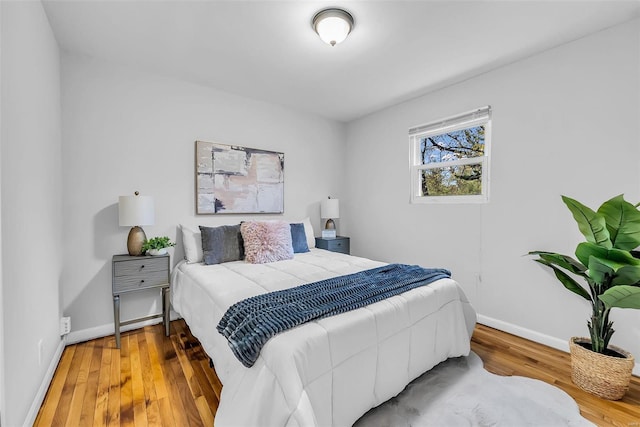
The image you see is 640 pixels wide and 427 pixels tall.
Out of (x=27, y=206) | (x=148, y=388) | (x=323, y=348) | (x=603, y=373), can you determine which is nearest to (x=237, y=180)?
(x=27, y=206)

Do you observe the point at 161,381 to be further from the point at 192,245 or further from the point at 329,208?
the point at 329,208

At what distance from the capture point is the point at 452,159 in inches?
121

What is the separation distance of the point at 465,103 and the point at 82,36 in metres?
3.43

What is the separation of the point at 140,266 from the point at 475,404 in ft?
8.64

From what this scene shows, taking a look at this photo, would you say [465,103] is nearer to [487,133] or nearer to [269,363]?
[487,133]

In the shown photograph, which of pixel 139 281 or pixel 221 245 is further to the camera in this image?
pixel 221 245

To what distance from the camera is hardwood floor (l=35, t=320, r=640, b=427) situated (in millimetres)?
1536

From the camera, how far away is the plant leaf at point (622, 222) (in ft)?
5.30

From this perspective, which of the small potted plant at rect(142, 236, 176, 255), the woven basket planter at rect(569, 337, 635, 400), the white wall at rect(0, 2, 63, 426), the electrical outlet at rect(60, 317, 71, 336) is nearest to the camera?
the white wall at rect(0, 2, 63, 426)

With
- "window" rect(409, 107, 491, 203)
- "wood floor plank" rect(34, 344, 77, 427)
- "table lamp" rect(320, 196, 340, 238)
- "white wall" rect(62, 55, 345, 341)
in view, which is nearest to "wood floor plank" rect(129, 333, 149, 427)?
"wood floor plank" rect(34, 344, 77, 427)

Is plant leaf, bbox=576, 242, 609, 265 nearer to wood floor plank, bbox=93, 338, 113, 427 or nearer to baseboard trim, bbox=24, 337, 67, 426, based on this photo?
wood floor plank, bbox=93, 338, 113, 427

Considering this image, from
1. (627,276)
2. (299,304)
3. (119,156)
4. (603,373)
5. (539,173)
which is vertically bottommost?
(603,373)

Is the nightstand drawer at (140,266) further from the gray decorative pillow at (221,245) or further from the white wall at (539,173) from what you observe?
the white wall at (539,173)

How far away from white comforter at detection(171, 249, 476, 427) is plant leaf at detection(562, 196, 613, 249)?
886 mm
